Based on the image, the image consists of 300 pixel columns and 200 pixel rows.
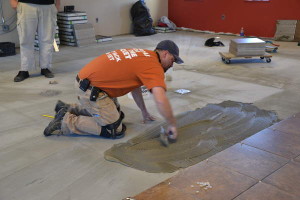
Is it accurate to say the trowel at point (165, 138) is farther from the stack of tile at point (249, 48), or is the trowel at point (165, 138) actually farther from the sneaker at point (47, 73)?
Answer: the stack of tile at point (249, 48)

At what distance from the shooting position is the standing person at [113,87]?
200 cm

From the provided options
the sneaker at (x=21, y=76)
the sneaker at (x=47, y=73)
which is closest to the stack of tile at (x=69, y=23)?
the sneaker at (x=47, y=73)

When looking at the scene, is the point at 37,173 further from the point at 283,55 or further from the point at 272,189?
the point at 283,55

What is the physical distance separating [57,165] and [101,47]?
14.4ft

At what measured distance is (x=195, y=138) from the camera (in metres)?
2.40

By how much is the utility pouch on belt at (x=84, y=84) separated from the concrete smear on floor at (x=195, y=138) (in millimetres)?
462

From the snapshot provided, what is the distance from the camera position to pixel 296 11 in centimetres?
669

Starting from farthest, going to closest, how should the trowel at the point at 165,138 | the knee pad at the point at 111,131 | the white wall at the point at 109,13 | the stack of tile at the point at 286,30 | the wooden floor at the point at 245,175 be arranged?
the white wall at the point at 109,13 → the stack of tile at the point at 286,30 → the knee pad at the point at 111,131 → the trowel at the point at 165,138 → the wooden floor at the point at 245,175

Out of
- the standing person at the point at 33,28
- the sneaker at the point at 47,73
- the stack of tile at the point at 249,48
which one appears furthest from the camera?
the stack of tile at the point at 249,48

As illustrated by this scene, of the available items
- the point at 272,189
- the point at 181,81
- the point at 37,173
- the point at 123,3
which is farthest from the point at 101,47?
the point at 272,189

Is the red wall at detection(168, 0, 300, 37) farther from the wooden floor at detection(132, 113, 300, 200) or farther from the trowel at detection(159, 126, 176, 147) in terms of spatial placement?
the trowel at detection(159, 126, 176, 147)

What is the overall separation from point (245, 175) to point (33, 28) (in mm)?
3186

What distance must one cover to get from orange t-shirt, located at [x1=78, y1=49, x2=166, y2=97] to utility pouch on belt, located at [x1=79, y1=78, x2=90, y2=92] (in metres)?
0.03

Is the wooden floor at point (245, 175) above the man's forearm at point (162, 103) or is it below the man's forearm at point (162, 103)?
below
